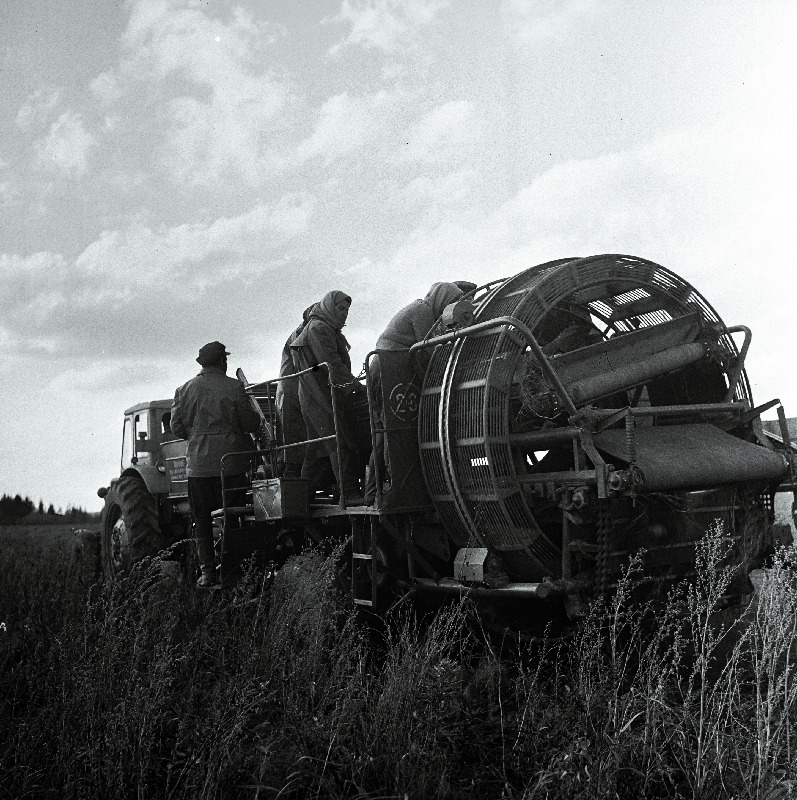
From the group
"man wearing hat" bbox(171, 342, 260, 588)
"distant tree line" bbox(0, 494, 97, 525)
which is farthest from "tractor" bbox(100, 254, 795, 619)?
"distant tree line" bbox(0, 494, 97, 525)

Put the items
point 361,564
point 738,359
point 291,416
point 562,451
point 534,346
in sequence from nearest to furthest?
point 534,346 < point 562,451 < point 361,564 < point 738,359 < point 291,416

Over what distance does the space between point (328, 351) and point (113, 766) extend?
4.72m

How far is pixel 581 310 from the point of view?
7273 millimetres

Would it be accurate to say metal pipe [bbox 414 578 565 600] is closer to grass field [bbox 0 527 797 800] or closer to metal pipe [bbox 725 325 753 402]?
grass field [bbox 0 527 797 800]

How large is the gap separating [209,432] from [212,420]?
126 millimetres

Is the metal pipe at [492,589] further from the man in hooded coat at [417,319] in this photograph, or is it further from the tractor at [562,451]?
the man in hooded coat at [417,319]

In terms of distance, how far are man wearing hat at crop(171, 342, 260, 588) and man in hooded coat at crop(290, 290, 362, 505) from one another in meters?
1.23

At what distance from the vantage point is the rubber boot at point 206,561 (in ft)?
28.4

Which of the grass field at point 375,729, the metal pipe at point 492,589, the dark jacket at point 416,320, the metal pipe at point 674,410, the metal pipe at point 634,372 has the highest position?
the dark jacket at point 416,320

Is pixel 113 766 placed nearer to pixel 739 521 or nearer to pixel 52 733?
pixel 52 733

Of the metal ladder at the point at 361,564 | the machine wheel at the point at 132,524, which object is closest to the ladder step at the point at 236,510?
the metal ladder at the point at 361,564

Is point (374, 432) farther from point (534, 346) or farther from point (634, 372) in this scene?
point (634, 372)

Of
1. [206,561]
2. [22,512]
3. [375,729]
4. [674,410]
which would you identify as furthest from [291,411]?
[22,512]

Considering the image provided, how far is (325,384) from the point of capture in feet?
25.1
